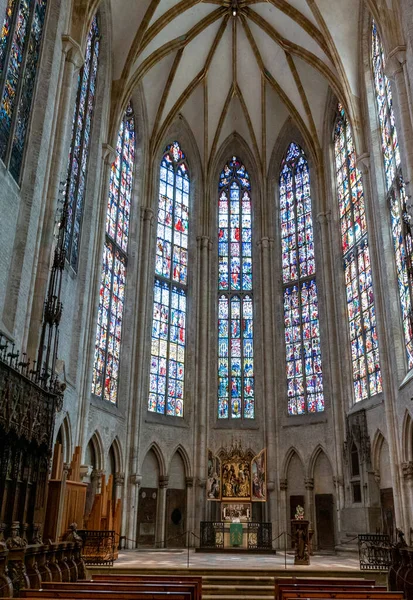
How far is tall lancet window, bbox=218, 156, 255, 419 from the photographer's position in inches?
1096

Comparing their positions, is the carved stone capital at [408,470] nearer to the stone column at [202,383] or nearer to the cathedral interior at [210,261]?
the cathedral interior at [210,261]

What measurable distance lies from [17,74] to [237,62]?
17.1m

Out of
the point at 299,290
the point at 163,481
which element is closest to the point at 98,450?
the point at 163,481

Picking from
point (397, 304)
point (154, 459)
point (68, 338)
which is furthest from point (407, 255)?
point (154, 459)

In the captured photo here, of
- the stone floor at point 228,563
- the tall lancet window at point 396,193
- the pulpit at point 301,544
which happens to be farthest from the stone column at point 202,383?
the tall lancet window at point 396,193

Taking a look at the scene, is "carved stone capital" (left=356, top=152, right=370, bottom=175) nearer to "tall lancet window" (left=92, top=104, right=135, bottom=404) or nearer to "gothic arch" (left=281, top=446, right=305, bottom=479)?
"tall lancet window" (left=92, top=104, right=135, bottom=404)

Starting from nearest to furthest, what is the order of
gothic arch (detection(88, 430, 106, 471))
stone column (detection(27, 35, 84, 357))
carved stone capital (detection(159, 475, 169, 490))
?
stone column (detection(27, 35, 84, 357))
gothic arch (detection(88, 430, 106, 471))
carved stone capital (detection(159, 475, 169, 490))

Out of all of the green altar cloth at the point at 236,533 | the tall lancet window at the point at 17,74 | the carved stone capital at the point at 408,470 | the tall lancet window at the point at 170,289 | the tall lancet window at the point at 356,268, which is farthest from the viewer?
the tall lancet window at the point at 170,289

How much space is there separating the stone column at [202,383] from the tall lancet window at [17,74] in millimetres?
14750

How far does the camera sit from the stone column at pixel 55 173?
1485 cm

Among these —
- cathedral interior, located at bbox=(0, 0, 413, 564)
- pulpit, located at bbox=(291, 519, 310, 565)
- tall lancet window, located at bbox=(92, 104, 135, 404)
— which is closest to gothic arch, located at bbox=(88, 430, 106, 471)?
cathedral interior, located at bbox=(0, 0, 413, 564)

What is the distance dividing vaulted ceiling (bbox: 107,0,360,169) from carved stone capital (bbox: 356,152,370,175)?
9.22ft

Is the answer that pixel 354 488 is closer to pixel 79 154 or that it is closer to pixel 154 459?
pixel 154 459

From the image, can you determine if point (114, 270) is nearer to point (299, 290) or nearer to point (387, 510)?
point (299, 290)
